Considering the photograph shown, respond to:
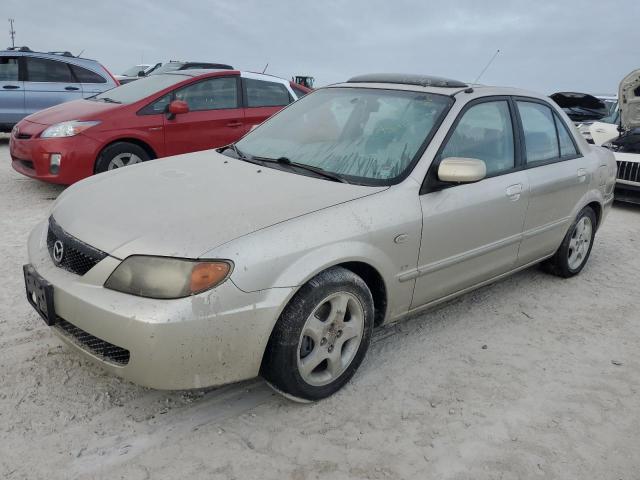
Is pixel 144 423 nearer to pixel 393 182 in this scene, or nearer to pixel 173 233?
pixel 173 233

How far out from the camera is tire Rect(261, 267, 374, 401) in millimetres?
2459

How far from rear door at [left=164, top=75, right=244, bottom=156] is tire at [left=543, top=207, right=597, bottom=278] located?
12.8 feet

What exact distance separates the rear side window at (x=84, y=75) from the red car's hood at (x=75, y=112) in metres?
3.09

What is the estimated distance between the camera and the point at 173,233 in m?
2.36

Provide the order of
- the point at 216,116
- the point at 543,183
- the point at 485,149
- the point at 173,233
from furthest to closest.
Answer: the point at 216,116, the point at 543,183, the point at 485,149, the point at 173,233

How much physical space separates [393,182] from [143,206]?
127 cm

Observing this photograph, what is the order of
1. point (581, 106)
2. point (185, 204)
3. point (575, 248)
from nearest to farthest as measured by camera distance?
1. point (185, 204)
2. point (575, 248)
3. point (581, 106)

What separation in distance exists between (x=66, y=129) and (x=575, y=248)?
5030mm

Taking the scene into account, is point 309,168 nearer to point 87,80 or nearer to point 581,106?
point 87,80

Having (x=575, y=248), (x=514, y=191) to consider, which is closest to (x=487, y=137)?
(x=514, y=191)

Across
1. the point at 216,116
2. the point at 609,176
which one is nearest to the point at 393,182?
the point at 609,176

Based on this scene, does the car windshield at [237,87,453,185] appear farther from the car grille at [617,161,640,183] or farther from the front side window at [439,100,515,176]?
the car grille at [617,161,640,183]

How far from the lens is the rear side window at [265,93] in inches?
272

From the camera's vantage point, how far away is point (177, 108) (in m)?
6.10
